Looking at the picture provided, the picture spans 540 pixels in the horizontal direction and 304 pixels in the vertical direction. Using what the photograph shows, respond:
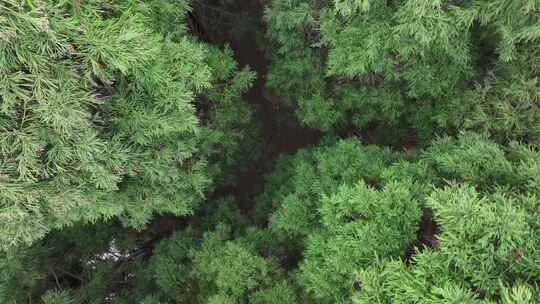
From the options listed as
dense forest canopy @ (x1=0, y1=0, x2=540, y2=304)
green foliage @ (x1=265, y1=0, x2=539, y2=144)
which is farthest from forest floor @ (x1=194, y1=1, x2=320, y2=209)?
green foliage @ (x1=265, y1=0, x2=539, y2=144)

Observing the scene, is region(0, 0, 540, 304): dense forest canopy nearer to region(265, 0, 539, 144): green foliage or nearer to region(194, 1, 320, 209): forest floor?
region(265, 0, 539, 144): green foliage

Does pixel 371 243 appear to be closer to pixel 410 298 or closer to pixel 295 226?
pixel 410 298

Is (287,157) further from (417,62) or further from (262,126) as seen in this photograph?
(417,62)

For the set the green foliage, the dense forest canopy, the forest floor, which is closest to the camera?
the dense forest canopy

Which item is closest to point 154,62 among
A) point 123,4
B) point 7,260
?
point 123,4

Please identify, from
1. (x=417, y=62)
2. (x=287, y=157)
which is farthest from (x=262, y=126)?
(x=417, y=62)

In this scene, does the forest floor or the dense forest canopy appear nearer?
the dense forest canopy

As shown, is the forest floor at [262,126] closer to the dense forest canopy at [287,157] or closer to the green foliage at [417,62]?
the dense forest canopy at [287,157]

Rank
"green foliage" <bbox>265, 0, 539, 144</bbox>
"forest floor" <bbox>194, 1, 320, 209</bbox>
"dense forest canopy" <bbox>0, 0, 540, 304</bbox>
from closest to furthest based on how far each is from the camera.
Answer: "dense forest canopy" <bbox>0, 0, 540, 304</bbox> → "green foliage" <bbox>265, 0, 539, 144</bbox> → "forest floor" <bbox>194, 1, 320, 209</bbox>
